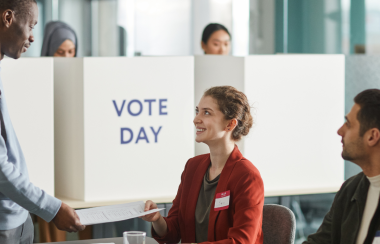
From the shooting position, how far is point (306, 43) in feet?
18.1

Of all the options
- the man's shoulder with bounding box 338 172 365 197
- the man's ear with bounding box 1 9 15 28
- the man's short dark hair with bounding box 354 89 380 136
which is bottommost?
the man's shoulder with bounding box 338 172 365 197

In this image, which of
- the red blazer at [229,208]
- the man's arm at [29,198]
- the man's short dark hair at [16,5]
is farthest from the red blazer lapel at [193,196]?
the man's short dark hair at [16,5]

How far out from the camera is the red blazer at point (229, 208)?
168cm

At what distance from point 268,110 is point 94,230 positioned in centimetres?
142

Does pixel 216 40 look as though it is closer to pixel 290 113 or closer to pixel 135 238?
pixel 290 113

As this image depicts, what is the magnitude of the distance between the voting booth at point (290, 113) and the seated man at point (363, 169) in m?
1.31

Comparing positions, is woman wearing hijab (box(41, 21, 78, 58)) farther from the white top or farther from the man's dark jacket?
the white top

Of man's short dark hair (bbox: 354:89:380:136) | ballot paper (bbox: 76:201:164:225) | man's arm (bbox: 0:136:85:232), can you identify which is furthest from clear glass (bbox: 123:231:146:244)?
man's short dark hair (bbox: 354:89:380:136)

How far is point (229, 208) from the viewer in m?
1.78

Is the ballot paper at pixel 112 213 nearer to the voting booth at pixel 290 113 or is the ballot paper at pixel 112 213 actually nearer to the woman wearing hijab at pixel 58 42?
the voting booth at pixel 290 113

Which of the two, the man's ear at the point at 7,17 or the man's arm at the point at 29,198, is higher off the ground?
the man's ear at the point at 7,17

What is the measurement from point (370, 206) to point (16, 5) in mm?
1463

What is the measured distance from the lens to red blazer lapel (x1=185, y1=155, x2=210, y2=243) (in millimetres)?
1902

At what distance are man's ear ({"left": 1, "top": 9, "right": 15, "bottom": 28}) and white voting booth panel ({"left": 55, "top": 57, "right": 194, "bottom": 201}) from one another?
3.16ft
